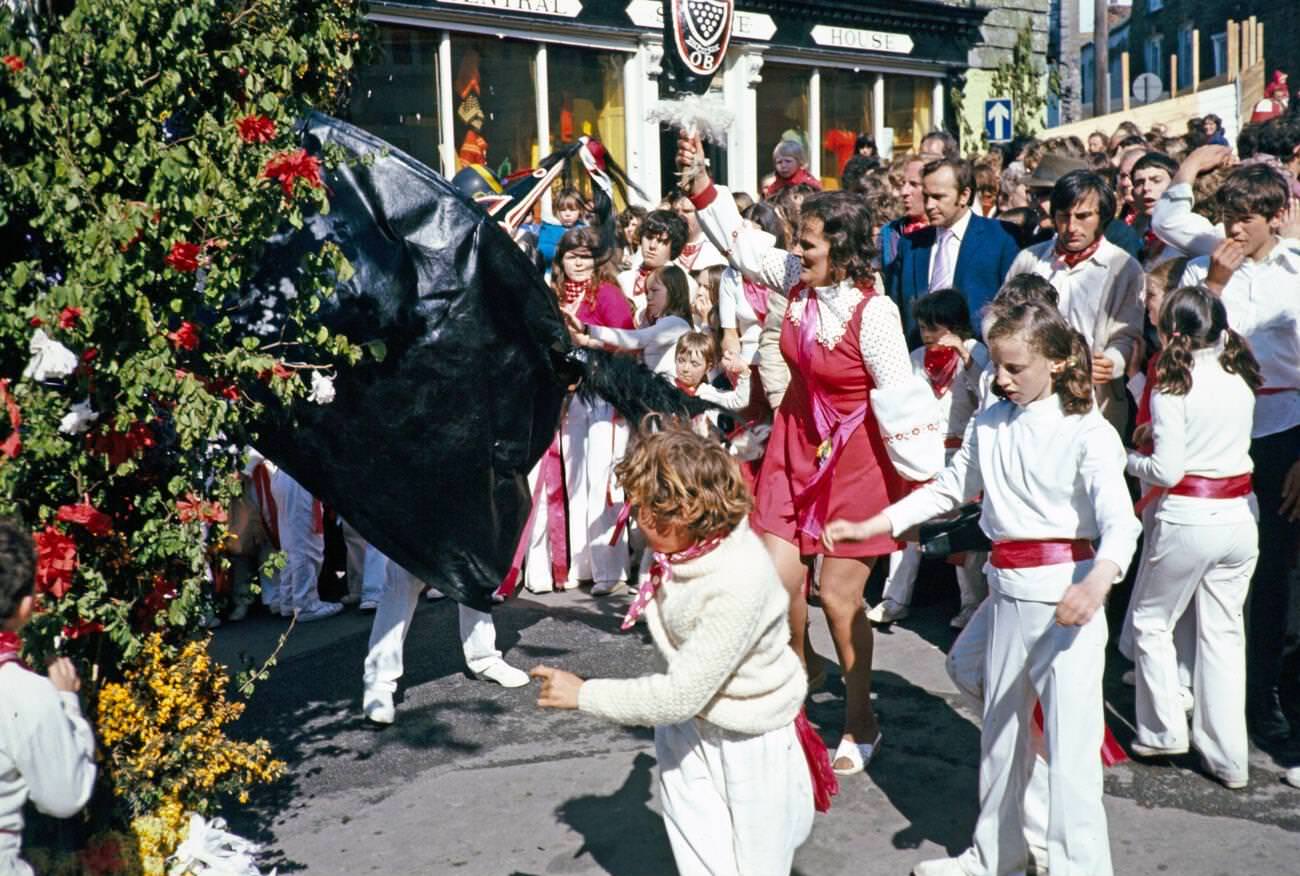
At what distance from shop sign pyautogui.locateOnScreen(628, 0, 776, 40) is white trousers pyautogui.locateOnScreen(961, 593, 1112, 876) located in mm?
12054

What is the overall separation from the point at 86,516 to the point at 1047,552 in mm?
2676

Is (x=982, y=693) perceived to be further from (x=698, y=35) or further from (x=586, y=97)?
(x=698, y=35)

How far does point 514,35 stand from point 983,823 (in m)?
11.5

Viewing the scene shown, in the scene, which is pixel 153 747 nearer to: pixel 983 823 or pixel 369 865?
pixel 369 865

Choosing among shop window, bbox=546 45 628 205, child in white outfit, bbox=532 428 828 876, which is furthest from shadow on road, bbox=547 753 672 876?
shop window, bbox=546 45 628 205

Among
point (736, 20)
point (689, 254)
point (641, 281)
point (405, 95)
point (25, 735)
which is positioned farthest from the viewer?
point (736, 20)

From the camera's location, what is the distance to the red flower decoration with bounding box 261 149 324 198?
150 inches

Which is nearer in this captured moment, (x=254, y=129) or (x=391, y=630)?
(x=254, y=129)

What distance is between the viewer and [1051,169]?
8.55 metres

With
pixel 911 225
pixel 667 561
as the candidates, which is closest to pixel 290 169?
pixel 667 561

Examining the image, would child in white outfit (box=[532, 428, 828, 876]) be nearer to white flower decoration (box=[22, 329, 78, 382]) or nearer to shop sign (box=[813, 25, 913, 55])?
white flower decoration (box=[22, 329, 78, 382])

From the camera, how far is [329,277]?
13.8ft

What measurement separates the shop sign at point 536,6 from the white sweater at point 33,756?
1132 centimetres

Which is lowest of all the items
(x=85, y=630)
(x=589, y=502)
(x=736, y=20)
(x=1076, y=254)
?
(x=589, y=502)
